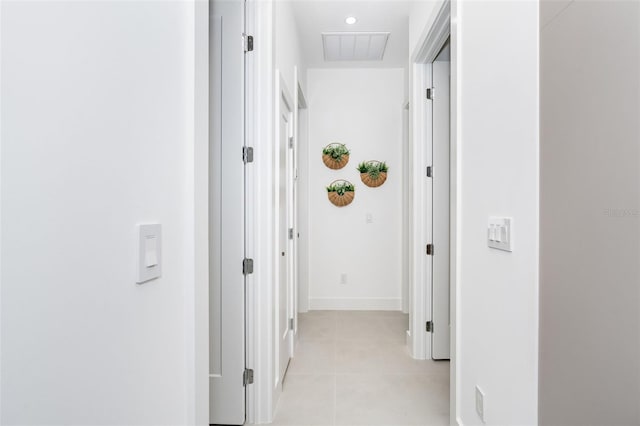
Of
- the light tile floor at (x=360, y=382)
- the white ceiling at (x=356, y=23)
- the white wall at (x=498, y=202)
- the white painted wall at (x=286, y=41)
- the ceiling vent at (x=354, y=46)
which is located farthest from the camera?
the ceiling vent at (x=354, y=46)

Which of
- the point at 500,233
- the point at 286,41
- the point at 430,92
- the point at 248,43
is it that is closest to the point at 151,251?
the point at 500,233

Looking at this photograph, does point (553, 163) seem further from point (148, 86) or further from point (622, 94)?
point (148, 86)

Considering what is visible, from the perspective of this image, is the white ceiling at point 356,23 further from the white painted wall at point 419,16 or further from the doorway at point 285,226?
the doorway at point 285,226

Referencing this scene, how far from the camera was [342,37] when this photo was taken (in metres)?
3.26

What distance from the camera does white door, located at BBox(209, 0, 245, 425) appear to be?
183cm

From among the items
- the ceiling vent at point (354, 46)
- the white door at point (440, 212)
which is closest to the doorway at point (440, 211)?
the white door at point (440, 212)

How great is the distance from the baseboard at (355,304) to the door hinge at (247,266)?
229 cm

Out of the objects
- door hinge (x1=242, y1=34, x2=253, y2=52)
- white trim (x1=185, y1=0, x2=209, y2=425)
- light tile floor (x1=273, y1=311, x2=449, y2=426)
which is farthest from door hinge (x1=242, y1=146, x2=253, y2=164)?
light tile floor (x1=273, y1=311, x2=449, y2=426)

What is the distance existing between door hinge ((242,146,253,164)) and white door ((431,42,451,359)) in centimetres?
148

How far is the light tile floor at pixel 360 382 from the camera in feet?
6.36

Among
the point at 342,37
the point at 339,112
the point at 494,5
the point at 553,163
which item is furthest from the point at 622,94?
the point at 339,112

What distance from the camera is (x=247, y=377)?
1.84 m

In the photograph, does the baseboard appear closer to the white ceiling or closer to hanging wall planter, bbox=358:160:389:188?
hanging wall planter, bbox=358:160:389:188

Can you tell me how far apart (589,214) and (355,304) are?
3335 mm
